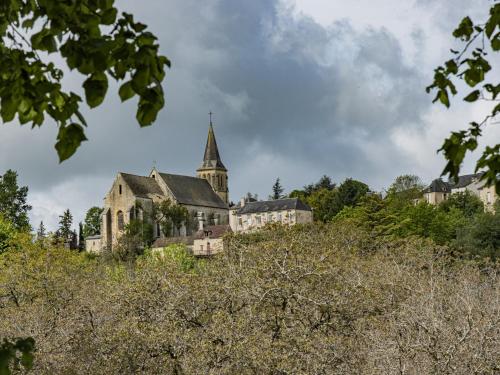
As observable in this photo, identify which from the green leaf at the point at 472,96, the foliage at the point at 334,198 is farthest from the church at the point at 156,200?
the green leaf at the point at 472,96

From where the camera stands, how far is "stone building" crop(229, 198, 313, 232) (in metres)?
102

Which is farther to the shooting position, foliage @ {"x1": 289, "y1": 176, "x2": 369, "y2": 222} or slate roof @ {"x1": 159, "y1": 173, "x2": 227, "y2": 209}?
slate roof @ {"x1": 159, "y1": 173, "x2": 227, "y2": 209}

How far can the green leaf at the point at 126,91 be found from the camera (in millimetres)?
4863

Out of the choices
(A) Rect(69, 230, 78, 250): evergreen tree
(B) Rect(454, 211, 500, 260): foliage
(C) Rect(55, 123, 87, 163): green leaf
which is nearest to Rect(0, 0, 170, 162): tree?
(C) Rect(55, 123, 87, 163): green leaf

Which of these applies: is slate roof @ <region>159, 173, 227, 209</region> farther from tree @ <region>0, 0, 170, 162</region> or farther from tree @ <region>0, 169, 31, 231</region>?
tree @ <region>0, 0, 170, 162</region>

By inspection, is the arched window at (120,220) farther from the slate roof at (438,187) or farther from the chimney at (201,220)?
the slate roof at (438,187)

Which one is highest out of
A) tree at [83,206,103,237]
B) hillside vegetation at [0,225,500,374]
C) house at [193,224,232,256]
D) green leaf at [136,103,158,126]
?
tree at [83,206,103,237]

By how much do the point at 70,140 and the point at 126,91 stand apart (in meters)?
0.52

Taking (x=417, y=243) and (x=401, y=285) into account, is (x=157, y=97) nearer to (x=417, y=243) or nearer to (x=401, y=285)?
(x=401, y=285)

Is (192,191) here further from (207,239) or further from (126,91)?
(126,91)

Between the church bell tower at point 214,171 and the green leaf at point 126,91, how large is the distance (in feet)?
377

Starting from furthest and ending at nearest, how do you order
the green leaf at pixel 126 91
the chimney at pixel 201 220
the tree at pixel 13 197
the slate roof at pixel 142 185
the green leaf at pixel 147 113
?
1. the slate roof at pixel 142 185
2. the chimney at pixel 201 220
3. the tree at pixel 13 197
4. the green leaf at pixel 147 113
5. the green leaf at pixel 126 91

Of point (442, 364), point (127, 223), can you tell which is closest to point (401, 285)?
point (442, 364)

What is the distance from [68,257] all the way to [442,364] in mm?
35637
